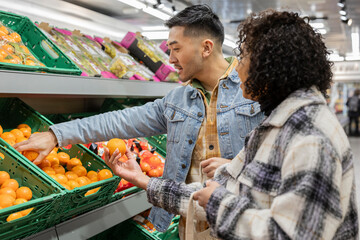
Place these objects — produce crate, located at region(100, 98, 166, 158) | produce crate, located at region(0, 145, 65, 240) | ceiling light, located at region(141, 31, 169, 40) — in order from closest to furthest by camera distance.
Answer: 1. produce crate, located at region(0, 145, 65, 240)
2. produce crate, located at region(100, 98, 166, 158)
3. ceiling light, located at region(141, 31, 169, 40)

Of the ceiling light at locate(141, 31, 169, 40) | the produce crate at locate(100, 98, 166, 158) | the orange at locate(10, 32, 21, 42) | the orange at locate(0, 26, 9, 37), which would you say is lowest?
the produce crate at locate(100, 98, 166, 158)

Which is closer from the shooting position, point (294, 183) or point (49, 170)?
point (294, 183)

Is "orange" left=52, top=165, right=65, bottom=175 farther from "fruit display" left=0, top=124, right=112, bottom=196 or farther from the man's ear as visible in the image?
the man's ear

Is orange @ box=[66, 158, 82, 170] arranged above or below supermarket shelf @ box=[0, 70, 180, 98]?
below

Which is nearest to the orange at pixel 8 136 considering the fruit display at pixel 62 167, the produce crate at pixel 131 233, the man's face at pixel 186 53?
the fruit display at pixel 62 167

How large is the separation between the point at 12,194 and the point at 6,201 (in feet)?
0.17

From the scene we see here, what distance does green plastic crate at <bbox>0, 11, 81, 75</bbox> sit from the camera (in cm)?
194

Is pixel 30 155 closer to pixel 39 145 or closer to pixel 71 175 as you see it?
pixel 39 145

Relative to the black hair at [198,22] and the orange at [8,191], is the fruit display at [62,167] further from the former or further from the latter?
the black hair at [198,22]

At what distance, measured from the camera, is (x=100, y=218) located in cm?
184

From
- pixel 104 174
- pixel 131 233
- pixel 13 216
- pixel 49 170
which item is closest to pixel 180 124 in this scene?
pixel 104 174

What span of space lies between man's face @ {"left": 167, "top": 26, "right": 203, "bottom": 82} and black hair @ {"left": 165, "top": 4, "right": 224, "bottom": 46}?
0.10 feet

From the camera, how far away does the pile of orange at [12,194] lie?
1387 mm

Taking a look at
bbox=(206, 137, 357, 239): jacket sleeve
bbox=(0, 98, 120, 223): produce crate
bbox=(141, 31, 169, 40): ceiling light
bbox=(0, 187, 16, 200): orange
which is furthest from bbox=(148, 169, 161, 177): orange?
bbox=(141, 31, 169, 40): ceiling light
